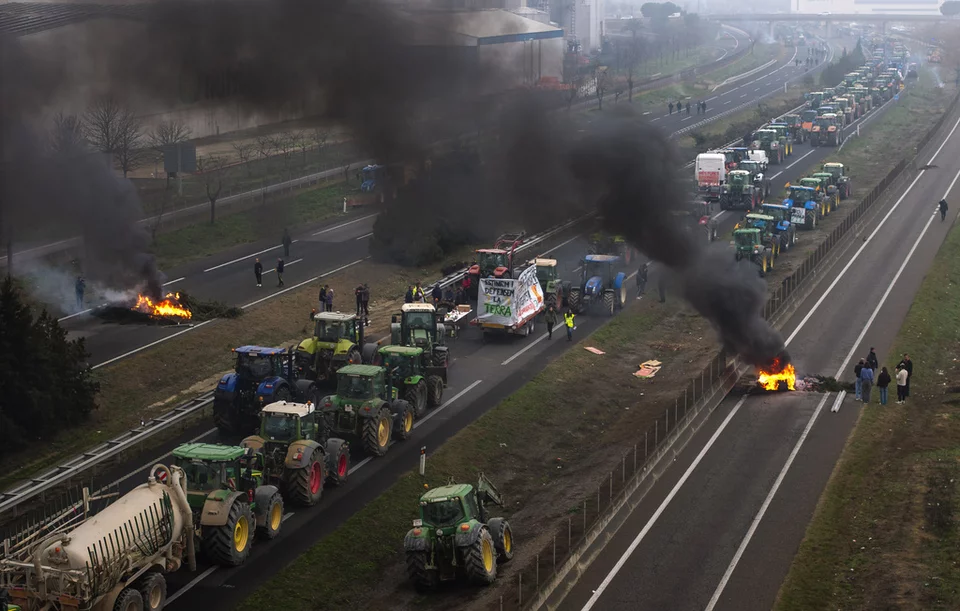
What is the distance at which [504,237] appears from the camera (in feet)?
196

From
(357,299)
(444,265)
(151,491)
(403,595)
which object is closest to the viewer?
(151,491)

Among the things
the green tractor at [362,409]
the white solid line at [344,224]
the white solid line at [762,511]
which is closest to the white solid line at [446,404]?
the green tractor at [362,409]

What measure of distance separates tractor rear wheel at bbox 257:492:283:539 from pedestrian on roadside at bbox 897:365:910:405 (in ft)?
76.0

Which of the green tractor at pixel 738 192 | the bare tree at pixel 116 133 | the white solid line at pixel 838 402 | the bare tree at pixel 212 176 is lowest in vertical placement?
the white solid line at pixel 838 402

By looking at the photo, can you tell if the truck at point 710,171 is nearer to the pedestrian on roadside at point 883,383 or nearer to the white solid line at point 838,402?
the white solid line at point 838,402

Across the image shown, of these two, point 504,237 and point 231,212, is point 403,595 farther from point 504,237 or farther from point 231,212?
point 231,212

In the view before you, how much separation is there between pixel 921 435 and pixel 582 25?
13745 centimetres

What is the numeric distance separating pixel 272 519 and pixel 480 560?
6.47 m

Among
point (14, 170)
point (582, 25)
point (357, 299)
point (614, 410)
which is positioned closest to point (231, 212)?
point (357, 299)

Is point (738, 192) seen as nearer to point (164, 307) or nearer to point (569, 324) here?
point (569, 324)

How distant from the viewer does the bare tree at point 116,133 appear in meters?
52.1

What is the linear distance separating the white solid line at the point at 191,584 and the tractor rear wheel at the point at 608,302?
99.7 feet

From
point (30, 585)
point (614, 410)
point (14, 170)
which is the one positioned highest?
point (14, 170)

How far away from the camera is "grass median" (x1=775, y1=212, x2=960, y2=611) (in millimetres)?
26516
